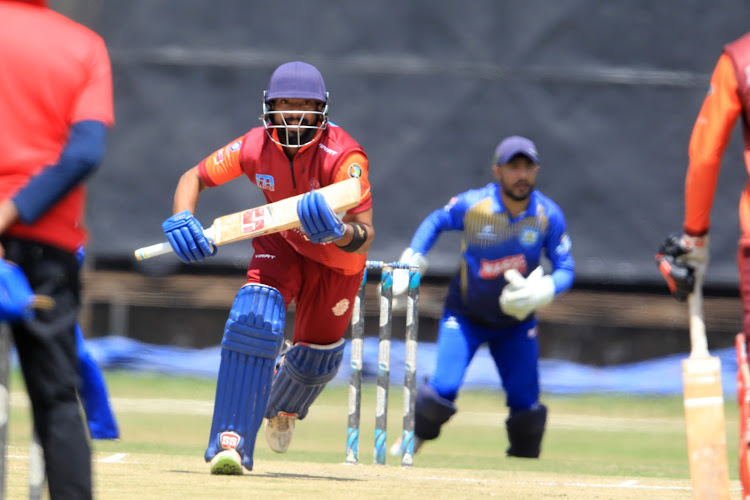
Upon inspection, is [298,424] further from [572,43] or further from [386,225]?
[572,43]

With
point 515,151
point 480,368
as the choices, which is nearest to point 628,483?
point 515,151

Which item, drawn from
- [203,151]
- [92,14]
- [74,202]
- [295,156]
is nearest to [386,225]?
[203,151]

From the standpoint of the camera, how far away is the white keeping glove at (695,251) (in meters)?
3.07

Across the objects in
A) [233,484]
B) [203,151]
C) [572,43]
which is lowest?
[233,484]

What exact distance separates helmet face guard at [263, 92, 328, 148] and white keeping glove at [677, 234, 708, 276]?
5.21 feet

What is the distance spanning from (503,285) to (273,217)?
2258mm

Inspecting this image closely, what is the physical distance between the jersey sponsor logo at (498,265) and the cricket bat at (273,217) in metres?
2.13

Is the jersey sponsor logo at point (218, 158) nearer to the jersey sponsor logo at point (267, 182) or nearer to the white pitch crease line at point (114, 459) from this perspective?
the jersey sponsor logo at point (267, 182)

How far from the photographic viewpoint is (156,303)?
32.6 feet

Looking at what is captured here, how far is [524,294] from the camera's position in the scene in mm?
5703

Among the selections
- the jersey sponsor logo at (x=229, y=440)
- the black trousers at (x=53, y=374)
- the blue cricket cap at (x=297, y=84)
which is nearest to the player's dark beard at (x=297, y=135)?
the blue cricket cap at (x=297, y=84)

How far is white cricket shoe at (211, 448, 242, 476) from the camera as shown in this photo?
413 centimetres

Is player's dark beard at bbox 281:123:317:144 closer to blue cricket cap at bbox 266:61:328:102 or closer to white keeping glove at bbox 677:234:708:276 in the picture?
blue cricket cap at bbox 266:61:328:102

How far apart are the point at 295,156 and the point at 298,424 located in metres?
3.41
